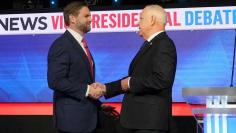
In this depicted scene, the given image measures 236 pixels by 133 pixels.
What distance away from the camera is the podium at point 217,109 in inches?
98.5

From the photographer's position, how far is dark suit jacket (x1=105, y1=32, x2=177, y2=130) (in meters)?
2.87

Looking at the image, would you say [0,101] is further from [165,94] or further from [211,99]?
[211,99]

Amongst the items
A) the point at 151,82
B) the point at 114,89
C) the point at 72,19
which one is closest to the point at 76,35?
the point at 72,19

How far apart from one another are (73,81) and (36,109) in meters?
2.62

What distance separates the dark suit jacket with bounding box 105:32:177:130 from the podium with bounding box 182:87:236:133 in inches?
11.4

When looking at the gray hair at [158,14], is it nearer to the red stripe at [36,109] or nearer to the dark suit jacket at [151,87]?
the dark suit jacket at [151,87]

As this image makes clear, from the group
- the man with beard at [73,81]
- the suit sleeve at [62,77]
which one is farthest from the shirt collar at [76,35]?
the suit sleeve at [62,77]

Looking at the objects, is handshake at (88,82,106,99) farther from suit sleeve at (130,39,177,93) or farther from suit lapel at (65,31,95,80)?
suit sleeve at (130,39,177,93)

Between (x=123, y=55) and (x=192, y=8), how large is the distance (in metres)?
1.05

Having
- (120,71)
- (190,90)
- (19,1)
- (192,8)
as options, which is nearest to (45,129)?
(120,71)

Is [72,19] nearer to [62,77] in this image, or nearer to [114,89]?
[62,77]

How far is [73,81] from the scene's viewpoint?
309 cm

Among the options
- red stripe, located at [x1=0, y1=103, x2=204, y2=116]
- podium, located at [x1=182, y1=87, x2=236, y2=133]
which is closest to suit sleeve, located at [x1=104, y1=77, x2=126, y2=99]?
podium, located at [x1=182, y1=87, x2=236, y2=133]

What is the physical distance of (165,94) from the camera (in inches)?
117
